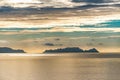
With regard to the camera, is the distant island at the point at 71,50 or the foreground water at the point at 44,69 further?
the foreground water at the point at 44,69

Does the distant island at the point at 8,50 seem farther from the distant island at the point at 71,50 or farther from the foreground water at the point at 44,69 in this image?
the distant island at the point at 71,50

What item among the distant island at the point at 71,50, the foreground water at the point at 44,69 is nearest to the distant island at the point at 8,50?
the foreground water at the point at 44,69

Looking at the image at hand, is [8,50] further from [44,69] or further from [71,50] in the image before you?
[44,69]

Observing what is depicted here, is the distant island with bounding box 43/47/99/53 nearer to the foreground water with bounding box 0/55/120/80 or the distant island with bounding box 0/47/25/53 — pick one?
the foreground water with bounding box 0/55/120/80

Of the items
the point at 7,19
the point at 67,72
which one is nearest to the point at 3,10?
the point at 7,19

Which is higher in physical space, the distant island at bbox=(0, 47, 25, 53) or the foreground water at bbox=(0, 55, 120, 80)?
the distant island at bbox=(0, 47, 25, 53)

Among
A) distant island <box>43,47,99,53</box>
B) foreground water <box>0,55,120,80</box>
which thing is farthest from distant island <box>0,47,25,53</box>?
distant island <box>43,47,99,53</box>

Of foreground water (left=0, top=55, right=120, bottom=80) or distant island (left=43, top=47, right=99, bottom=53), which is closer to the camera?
distant island (left=43, top=47, right=99, bottom=53)

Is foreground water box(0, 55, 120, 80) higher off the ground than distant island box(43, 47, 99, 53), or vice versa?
distant island box(43, 47, 99, 53)

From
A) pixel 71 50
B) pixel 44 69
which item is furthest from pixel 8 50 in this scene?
pixel 44 69

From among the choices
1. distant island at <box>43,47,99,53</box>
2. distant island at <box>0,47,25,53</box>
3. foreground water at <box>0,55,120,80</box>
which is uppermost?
distant island at <box>0,47,25,53</box>

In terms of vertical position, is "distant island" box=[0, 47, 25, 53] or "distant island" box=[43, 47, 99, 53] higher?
"distant island" box=[0, 47, 25, 53]

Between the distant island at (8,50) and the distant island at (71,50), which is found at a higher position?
the distant island at (8,50)

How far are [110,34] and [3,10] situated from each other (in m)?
1.31
